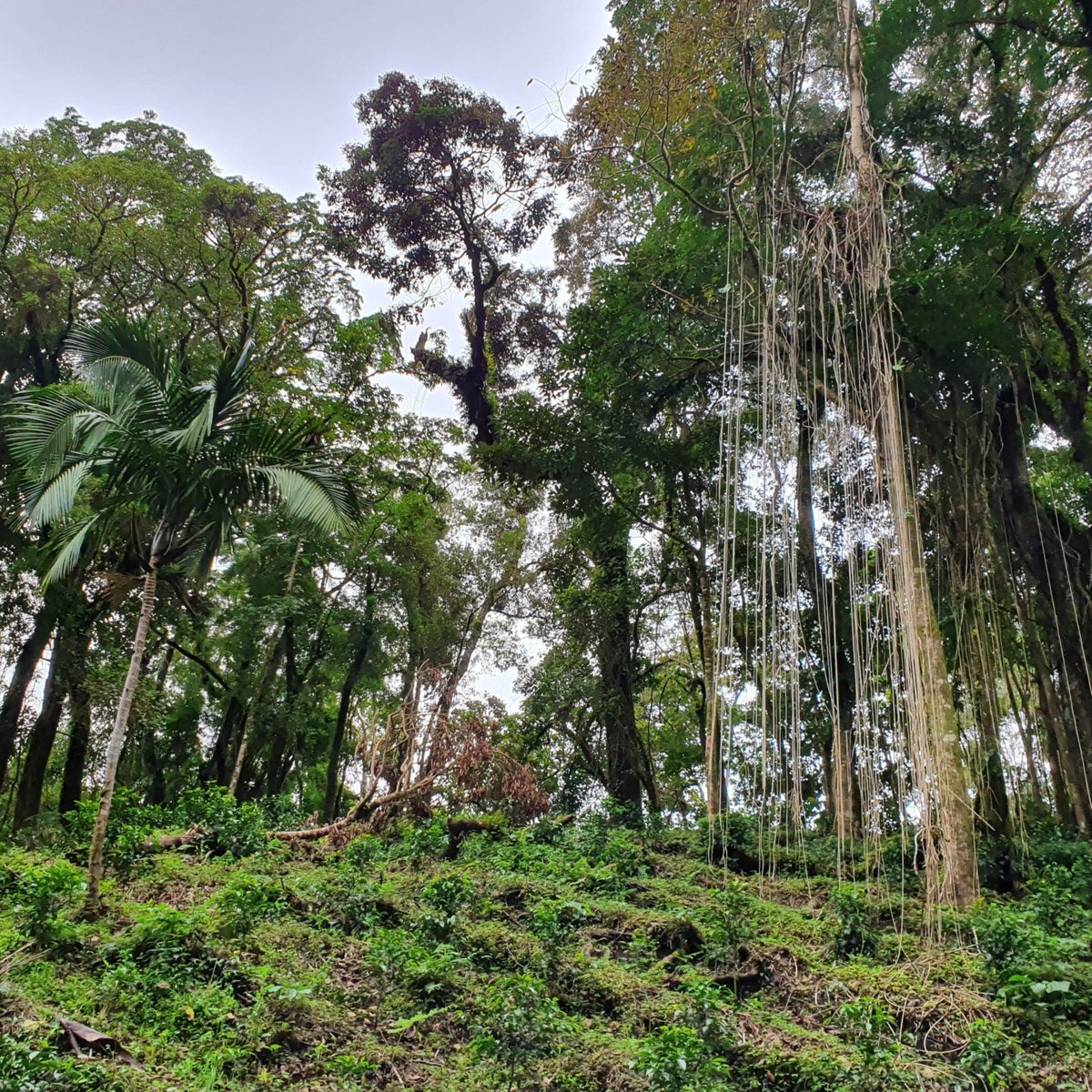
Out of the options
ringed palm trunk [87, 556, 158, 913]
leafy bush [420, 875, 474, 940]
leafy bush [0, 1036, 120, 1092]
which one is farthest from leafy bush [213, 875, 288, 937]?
leafy bush [0, 1036, 120, 1092]

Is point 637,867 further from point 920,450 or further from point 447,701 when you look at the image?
point 920,450

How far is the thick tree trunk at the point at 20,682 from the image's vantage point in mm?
7770

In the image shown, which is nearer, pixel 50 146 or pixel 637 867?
pixel 637 867

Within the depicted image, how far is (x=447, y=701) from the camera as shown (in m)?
7.95

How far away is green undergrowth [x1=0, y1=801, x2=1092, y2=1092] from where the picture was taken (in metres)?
2.79

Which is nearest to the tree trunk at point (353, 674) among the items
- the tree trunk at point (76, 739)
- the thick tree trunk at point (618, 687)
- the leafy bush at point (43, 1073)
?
the tree trunk at point (76, 739)

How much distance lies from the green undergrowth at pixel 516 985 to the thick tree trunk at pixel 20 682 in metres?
3.36

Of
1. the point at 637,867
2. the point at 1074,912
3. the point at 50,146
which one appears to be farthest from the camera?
the point at 50,146

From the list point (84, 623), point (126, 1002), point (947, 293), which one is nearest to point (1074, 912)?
point (947, 293)

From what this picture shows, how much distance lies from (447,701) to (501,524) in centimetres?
552

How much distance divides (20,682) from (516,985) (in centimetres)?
704

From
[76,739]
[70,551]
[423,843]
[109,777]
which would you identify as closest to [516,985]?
[109,777]

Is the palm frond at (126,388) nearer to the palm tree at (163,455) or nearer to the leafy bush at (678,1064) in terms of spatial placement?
the palm tree at (163,455)

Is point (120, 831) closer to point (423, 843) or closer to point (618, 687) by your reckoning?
point (423, 843)
